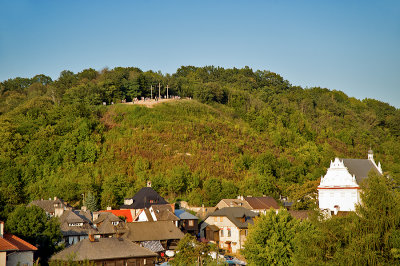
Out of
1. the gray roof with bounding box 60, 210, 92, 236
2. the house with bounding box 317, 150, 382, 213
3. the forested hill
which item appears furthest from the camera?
the forested hill

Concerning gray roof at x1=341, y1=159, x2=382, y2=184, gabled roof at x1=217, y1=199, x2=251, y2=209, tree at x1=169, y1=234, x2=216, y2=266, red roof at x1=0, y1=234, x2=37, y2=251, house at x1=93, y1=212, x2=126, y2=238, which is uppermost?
gray roof at x1=341, y1=159, x2=382, y2=184

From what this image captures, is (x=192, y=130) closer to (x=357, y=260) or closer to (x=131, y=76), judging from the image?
(x=131, y=76)

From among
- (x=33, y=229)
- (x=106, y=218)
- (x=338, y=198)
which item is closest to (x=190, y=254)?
(x=33, y=229)

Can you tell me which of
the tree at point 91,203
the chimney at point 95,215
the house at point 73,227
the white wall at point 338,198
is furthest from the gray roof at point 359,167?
the house at point 73,227

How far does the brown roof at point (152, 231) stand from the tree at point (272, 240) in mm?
13616

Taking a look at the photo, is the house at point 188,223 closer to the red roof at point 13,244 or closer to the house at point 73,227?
the house at point 73,227

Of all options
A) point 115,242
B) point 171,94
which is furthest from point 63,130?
point 115,242

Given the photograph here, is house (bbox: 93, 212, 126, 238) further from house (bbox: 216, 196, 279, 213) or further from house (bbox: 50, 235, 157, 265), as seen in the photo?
house (bbox: 216, 196, 279, 213)

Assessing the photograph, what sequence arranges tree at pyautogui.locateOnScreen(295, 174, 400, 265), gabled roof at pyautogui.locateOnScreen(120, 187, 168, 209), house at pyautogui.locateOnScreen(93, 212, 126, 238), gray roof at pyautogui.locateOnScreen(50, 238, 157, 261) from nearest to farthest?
tree at pyautogui.locateOnScreen(295, 174, 400, 265), gray roof at pyautogui.locateOnScreen(50, 238, 157, 261), house at pyautogui.locateOnScreen(93, 212, 126, 238), gabled roof at pyautogui.locateOnScreen(120, 187, 168, 209)

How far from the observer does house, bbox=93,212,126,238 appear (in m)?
52.2

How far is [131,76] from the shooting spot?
10956 cm

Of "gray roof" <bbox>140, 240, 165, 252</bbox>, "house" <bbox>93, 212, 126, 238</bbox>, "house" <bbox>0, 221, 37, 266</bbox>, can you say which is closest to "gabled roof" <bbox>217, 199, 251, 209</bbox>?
"house" <bbox>93, 212, 126, 238</bbox>

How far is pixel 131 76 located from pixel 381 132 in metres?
62.4

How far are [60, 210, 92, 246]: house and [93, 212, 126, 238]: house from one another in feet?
3.38
